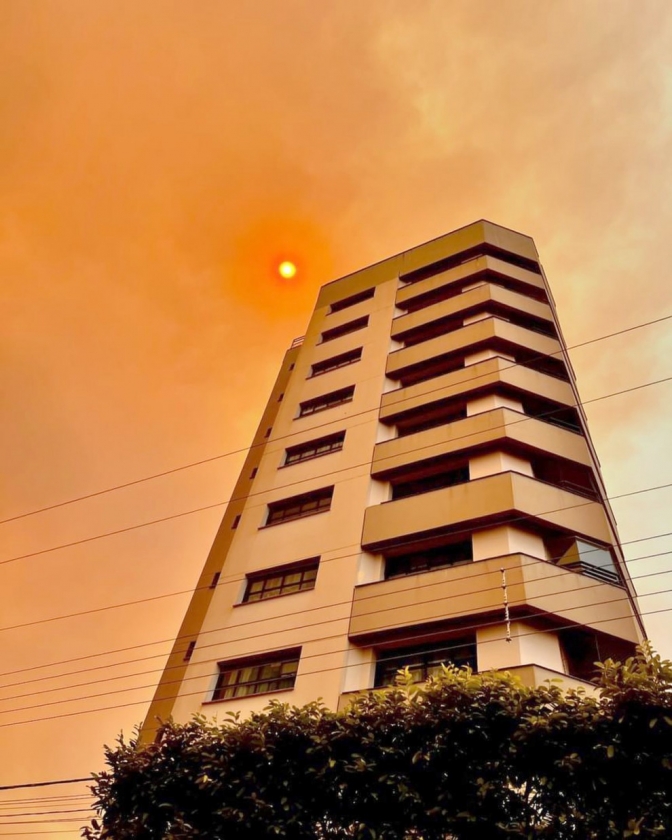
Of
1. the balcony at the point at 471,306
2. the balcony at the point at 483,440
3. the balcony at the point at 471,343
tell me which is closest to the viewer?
the balcony at the point at 483,440

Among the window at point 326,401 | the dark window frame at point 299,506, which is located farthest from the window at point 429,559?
the window at point 326,401

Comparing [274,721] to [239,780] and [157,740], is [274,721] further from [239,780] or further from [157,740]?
[157,740]

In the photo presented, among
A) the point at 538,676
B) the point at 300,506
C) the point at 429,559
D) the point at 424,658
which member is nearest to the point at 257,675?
the point at 424,658

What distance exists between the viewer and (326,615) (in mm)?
17172

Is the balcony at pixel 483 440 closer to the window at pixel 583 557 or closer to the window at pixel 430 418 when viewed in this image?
the window at pixel 430 418

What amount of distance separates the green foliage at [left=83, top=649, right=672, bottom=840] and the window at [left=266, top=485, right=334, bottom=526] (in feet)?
36.0

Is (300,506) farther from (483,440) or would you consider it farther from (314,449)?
(483,440)

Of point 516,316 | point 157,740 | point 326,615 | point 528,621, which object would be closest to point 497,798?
point 157,740

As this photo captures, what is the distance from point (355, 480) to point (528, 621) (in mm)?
7554

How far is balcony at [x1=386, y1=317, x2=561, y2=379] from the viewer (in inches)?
918

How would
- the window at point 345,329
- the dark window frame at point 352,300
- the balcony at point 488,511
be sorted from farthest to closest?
the dark window frame at point 352,300
the window at point 345,329
the balcony at point 488,511

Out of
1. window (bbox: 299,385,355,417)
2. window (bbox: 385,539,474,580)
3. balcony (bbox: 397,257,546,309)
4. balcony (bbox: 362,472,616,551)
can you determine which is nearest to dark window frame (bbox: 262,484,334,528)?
balcony (bbox: 362,472,616,551)

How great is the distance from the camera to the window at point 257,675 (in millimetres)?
16766

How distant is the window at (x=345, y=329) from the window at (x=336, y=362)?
1.87 metres
